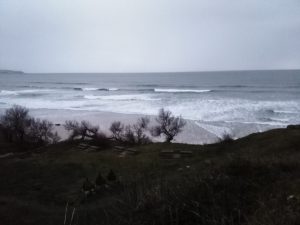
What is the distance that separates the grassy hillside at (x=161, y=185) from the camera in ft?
19.0

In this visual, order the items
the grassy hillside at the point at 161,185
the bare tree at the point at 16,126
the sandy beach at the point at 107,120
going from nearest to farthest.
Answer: the grassy hillside at the point at 161,185 → the sandy beach at the point at 107,120 → the bare tree at the point at 16,126

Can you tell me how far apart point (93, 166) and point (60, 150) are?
230 inches

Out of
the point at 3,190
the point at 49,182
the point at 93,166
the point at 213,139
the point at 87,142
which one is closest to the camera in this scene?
the point at 3,190

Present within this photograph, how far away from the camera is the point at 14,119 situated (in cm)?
3238

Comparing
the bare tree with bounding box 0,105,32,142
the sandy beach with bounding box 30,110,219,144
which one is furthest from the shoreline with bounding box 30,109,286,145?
the bare tree with bounding box 0,105,32,142

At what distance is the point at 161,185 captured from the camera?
624 centimetres

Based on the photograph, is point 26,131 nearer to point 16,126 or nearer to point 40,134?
point 16,126

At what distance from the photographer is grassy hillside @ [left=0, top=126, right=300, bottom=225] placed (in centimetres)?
578

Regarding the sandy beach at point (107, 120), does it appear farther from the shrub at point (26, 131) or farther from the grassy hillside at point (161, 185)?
the grassy hillside at point (161, 185)

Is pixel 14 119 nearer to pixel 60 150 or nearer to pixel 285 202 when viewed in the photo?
pixel 60 150

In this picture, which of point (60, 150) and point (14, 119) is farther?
point (14, 119)

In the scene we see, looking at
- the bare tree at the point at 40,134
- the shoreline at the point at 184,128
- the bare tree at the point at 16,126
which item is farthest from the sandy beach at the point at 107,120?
the bare tree at the point at 16,126

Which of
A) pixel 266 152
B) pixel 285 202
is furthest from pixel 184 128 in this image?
pixel 285 202

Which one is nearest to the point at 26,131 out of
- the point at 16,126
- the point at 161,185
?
the point at 16,126
